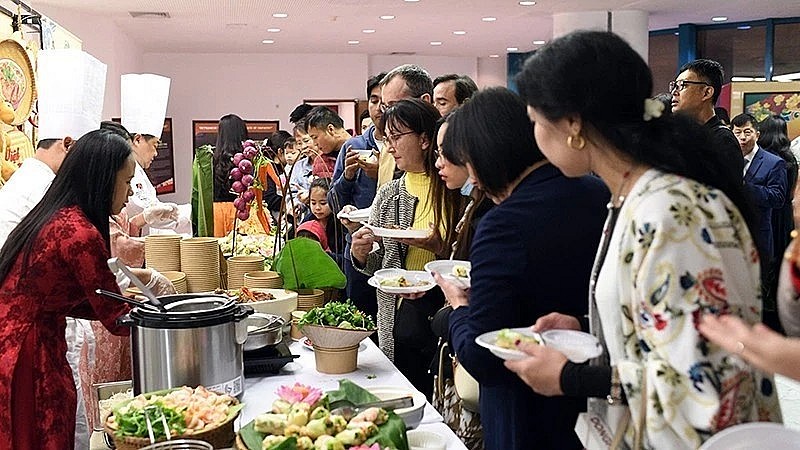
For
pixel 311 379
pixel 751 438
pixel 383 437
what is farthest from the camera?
pixel 311 379

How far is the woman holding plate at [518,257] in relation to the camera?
1.48 metres

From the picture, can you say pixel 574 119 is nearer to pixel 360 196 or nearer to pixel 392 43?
pixel 360 196

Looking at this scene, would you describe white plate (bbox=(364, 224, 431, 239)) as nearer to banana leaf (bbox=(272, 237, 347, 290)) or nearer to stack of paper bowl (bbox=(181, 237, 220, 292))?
banana leaf (bbox=(272, 237, 347, 290))

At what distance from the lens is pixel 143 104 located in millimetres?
4438

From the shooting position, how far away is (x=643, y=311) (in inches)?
44.8

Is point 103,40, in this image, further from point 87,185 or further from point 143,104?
point 87,185

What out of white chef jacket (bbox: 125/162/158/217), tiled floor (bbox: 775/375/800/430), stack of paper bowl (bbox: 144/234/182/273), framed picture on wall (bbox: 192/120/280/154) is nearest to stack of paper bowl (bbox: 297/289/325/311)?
stack of paper bowl (bbox: 144/234/182/273)

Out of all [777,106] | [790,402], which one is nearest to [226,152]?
[790,402]

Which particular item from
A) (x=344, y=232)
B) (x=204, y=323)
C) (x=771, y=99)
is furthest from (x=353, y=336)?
(x=771, y=99)

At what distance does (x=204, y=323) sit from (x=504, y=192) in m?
0.69

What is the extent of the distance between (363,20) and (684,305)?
790cm

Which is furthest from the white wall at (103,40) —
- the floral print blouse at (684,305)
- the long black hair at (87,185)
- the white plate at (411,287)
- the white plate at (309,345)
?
the floral print blouse at (684,305)

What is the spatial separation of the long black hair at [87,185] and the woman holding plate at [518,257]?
1021 millimetres

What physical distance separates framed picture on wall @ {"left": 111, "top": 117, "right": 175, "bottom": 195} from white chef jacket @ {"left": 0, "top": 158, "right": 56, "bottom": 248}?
25.5ft
